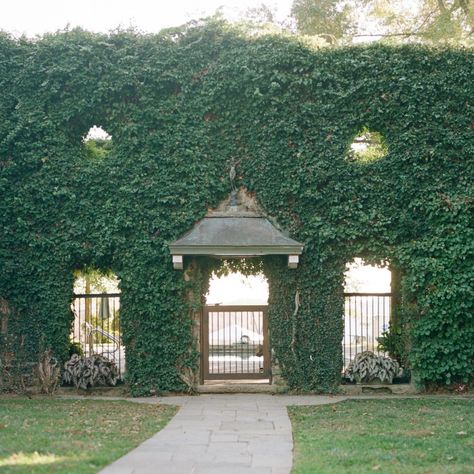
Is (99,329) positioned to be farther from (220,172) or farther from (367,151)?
(367,151)

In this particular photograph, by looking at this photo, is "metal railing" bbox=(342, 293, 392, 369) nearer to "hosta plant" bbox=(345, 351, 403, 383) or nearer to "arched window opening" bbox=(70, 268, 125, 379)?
"hosta plant" bbox=(345, 351, 403, 383)

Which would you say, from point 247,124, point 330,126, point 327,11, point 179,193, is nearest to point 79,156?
point 179,193

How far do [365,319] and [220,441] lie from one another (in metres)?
6.91

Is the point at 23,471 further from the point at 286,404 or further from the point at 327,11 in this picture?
the point at 327,11

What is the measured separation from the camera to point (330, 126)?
14.6 meters

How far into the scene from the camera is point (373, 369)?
14.6 metres

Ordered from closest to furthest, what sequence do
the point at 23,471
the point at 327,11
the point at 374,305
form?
the point at 23,471
the point at 374,305
the point at 327,11

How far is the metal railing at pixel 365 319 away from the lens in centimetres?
1532

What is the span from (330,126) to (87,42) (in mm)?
5086

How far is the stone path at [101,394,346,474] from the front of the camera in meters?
8.03

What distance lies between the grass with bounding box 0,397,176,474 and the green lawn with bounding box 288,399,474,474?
6.88ft

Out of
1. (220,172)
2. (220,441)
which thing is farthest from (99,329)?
(220,441)

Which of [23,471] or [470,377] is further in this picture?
[470,377]

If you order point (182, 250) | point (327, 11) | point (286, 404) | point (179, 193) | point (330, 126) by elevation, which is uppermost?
point (327, 11)
